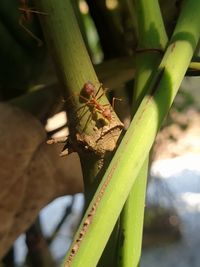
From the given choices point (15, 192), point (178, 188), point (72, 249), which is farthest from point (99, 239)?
point (178, 188)

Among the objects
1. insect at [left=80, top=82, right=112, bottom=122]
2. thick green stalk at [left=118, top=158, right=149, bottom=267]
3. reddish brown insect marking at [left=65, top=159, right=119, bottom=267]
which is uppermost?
insect at [left=80, top=82, right=112, bottom=122]

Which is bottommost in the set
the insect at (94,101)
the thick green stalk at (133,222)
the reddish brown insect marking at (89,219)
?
the thick green stalk at (133,222)

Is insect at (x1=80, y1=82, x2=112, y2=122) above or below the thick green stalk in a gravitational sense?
above

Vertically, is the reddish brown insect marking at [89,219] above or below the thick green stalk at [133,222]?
above
